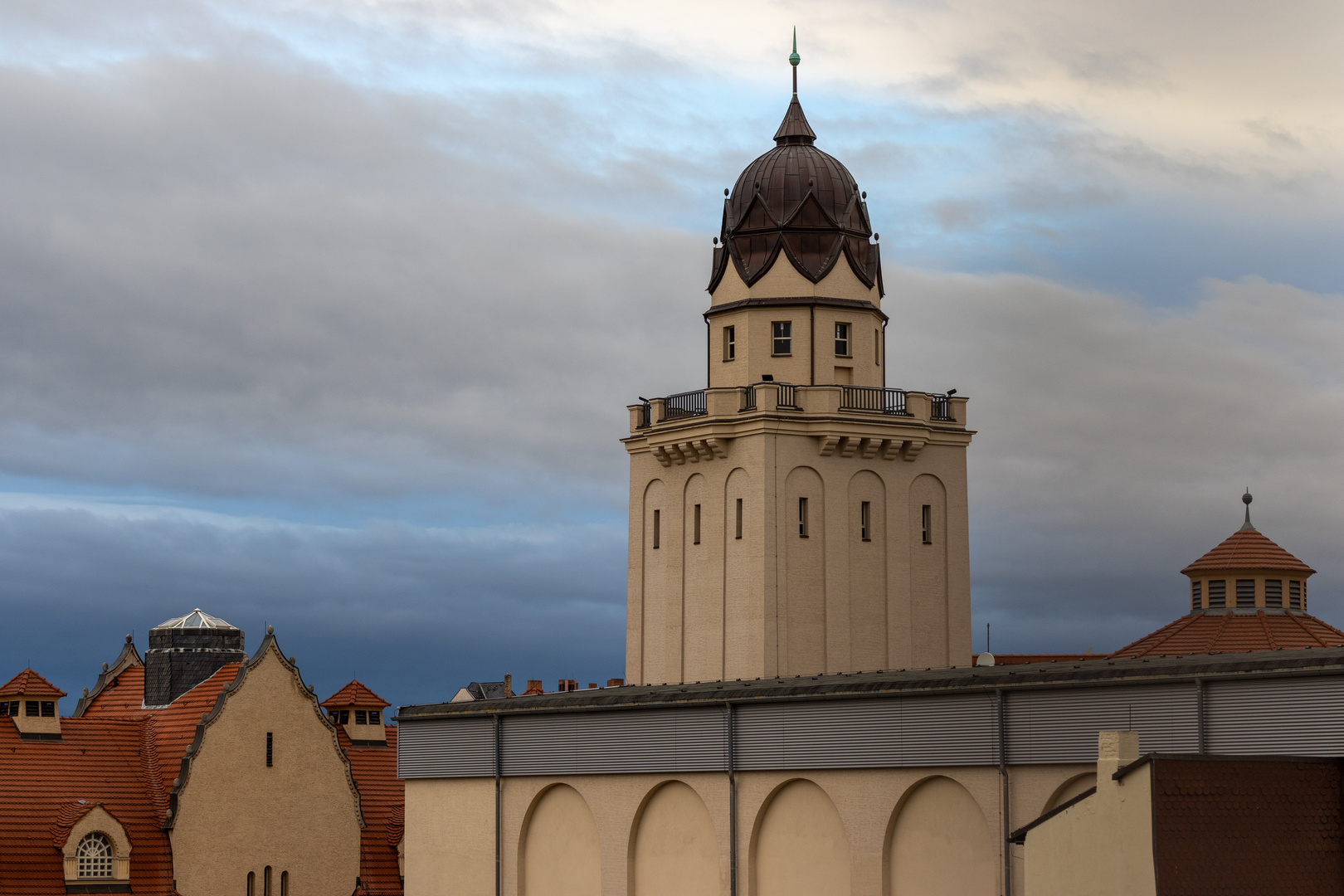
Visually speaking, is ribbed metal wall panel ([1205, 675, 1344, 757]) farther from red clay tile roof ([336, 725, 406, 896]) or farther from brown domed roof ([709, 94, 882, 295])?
red clay tile roof ([336, 725, 406, 896])

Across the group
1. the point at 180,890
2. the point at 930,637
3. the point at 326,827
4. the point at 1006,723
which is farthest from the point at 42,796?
the point at 1006,723

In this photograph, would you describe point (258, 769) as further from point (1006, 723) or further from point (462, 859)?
point (1006, 723)

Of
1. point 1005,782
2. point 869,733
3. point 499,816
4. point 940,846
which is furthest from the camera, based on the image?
point 499,816

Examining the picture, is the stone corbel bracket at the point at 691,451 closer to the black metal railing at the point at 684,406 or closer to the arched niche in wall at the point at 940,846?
the black metal railing at the point at 684,406

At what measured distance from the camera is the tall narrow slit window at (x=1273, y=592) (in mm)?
83375

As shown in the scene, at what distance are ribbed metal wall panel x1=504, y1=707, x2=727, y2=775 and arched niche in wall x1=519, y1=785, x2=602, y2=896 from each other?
3.45 feet

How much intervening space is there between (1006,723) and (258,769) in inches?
1788

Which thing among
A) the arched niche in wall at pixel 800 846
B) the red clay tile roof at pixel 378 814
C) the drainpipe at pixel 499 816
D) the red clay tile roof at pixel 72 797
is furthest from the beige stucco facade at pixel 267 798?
the arched niche in wall at pixel 800 846

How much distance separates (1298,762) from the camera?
32250 mm

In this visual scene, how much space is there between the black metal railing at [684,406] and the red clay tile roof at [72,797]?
92.1 ft

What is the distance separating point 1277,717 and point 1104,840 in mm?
6797

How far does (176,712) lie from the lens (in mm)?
77812

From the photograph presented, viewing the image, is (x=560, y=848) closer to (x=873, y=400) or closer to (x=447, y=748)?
(x=447, y=748)

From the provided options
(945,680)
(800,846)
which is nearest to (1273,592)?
(800,846)
